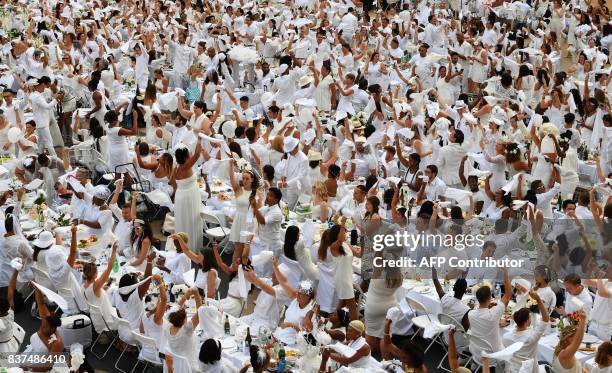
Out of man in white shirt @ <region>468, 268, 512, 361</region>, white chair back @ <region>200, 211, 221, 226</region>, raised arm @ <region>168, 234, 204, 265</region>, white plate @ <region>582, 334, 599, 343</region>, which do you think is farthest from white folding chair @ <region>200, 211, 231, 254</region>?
white plate @ <region>582, 334, 599, 343</region>

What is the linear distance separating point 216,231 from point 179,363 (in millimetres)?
4138

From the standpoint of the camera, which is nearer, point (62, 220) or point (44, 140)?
point (62, 220)

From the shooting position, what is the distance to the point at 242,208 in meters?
12.3

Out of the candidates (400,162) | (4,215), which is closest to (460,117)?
(400,162)

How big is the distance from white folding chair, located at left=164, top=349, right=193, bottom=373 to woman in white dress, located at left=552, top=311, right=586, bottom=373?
11.9 ft

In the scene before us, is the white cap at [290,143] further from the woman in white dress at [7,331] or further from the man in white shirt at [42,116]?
the woman in white dress at [7,331]

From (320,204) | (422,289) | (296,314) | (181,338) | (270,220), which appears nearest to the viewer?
(181,338)

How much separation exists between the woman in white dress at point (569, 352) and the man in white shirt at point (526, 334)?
0.73 feet

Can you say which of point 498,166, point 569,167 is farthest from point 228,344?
point 569,167

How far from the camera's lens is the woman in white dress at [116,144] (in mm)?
14805

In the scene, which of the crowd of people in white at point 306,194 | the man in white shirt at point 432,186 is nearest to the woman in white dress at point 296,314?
the crowd of people in white at point 306,194

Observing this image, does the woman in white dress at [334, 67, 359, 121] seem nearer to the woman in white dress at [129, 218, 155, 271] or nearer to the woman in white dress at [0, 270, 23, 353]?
the woman in white dress at [129, 218, 155, 271]

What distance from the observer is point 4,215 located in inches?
488

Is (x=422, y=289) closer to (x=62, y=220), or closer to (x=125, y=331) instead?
(x=125, y=331)
